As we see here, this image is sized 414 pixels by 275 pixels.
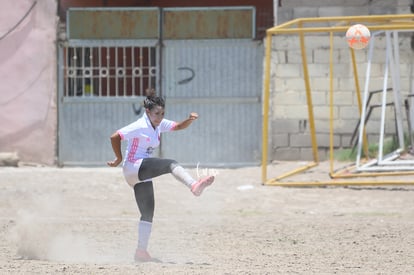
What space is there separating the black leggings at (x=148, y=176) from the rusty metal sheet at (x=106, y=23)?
760cm

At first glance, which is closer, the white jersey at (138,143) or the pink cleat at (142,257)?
the white jersey at (138,143)

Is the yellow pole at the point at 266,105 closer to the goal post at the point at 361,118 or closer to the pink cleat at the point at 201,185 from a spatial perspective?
the goal post at the point at 361,118

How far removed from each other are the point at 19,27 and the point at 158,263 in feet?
28.2

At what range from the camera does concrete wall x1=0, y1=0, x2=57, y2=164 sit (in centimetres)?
1561

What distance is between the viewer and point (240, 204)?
1260 centimetres

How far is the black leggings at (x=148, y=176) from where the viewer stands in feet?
26.5

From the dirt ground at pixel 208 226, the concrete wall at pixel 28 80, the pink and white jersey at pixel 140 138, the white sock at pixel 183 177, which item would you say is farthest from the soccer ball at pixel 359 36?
the concrete wall at pixel 28 80

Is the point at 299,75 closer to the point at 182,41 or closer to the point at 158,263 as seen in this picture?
the point at 182,41

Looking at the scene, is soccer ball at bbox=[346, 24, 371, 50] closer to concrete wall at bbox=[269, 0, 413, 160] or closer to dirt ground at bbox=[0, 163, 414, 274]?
dirt ground at bbox=[0, 163, 414, 274]

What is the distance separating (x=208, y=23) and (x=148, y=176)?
25.3 feet

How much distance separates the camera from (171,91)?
15.7 m

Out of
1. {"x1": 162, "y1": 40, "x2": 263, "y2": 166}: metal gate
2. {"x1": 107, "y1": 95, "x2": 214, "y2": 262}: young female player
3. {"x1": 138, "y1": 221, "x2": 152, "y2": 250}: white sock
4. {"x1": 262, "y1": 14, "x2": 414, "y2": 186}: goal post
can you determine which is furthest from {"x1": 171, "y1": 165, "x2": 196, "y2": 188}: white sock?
{"x1": 162, "y1": 40, "x2": 263, "y2": 166}: metal gate

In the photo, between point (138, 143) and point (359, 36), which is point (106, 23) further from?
point (138, 143)

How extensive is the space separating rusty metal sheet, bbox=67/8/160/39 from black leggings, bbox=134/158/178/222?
7.60 m
